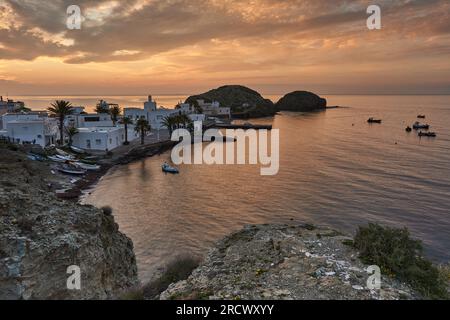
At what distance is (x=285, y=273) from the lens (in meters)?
11.8

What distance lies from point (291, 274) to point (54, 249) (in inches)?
388

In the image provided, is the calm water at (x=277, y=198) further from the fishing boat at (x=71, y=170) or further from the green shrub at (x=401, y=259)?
the green shrub at (x=401, y=259)

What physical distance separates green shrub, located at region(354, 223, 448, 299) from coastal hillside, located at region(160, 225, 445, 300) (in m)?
0.05

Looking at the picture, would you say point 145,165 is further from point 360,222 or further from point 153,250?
point 360,222

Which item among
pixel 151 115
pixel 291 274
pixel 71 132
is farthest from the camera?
pixel 151 115

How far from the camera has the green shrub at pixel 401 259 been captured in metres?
11.0

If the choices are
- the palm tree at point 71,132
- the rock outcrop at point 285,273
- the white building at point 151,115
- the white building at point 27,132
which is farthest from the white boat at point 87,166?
the white building at point 151,115

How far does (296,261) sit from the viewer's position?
12711 mm

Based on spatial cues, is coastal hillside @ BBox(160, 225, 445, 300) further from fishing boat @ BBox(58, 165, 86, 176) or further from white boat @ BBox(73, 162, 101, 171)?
white boat @ BBox(73, 162, 101, 171)

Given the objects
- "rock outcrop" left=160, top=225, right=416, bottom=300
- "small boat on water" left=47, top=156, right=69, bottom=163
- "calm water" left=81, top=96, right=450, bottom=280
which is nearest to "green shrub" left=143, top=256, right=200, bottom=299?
"rock outcrop" left=160, top=225, right=416, bottom=300

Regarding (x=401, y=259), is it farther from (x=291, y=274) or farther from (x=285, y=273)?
(x=285, y=273)

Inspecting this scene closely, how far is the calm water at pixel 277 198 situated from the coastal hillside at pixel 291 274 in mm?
9593

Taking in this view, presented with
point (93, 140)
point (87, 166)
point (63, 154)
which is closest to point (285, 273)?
point (87, 166)

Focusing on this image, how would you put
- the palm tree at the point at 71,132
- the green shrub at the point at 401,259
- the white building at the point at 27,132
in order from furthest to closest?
1. the palm tree at the point at 71,132
2. the white building at the point at 27,132
3. the green shrub at the point at 401,259
